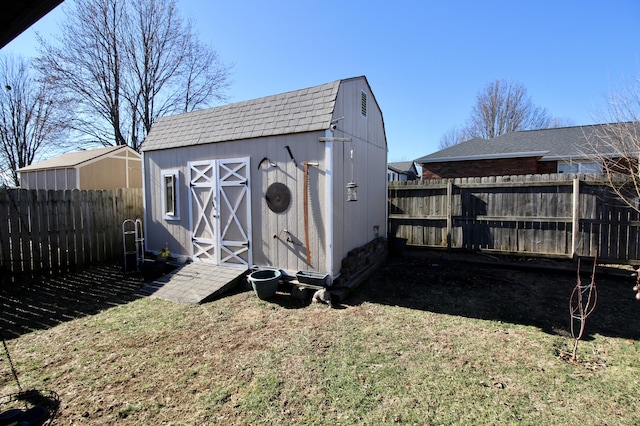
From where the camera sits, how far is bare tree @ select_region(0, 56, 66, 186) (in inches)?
814

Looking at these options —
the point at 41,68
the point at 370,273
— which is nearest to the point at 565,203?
the point at 370,273

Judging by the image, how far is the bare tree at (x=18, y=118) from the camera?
67.8 feet

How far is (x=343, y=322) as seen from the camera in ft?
13.8

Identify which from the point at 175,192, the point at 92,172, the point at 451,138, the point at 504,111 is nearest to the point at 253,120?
the point at 175,192

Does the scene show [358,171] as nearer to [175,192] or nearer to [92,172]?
[175,192]

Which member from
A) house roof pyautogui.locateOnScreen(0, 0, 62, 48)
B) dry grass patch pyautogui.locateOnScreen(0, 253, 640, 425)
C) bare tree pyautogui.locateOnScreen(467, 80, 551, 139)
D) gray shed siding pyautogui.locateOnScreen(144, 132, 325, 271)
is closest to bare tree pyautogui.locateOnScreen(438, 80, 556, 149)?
bare tree pyautogui.locateOnScreen(467, 80, 551, 139)

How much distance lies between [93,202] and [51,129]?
14.3 m

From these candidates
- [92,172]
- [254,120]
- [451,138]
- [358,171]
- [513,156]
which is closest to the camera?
[254,120]

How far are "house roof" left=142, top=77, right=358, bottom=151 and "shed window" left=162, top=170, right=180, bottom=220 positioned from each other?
0.65 metres

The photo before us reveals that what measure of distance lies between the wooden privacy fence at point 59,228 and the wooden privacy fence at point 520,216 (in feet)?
24.0

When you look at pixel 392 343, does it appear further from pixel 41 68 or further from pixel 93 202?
pixel 41 68

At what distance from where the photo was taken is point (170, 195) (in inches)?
279

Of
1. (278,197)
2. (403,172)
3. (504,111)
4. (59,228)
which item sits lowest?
(59,228)

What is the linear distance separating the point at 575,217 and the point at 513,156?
7.25 metres
